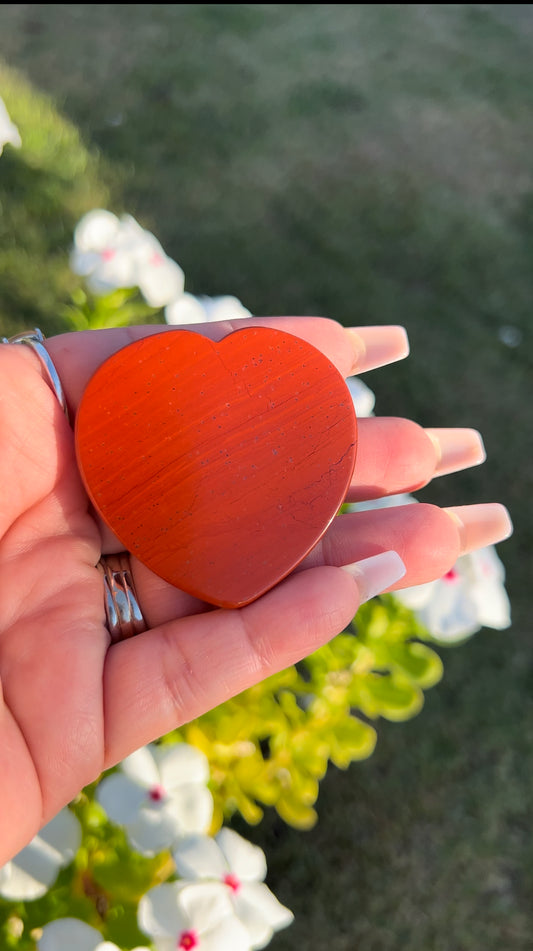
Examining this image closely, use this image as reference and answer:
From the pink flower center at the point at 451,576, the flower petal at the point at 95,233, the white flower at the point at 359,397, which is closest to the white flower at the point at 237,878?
the pink flower center at the point at 451,576

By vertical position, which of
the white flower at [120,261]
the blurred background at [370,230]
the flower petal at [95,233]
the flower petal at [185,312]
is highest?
the flower petal at [95,233]

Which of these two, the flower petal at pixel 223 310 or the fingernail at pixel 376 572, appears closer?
the fingernail at pixel 376 572

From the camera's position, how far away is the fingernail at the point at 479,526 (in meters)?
1.46

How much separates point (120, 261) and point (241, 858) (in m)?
1.17

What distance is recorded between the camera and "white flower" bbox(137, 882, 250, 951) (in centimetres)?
107

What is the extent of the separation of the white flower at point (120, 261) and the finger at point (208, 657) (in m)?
0.79

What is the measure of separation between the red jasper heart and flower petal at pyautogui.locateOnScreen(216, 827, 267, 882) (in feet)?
1.22

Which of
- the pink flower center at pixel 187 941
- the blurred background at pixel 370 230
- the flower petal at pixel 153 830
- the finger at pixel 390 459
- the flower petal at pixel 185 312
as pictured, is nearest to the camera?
the pink flower center at pixel 187 941

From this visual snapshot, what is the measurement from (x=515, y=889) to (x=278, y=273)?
2.04m

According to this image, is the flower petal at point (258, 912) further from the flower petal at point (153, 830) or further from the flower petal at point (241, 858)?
the flower petal at point (153, 830)

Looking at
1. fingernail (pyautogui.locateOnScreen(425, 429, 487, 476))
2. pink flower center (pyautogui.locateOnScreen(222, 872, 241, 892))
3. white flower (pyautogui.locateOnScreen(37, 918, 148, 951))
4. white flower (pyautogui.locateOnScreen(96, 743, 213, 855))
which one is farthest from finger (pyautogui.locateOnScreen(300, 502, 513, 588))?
white flower (pyautogui.locateOnScreen(37, 918, 148, 951))

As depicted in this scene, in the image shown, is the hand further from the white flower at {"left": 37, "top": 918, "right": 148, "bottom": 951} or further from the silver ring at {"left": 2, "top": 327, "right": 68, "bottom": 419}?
the white flower at {"left": 37, "top": 918, "right": 148, "bottom": 951}

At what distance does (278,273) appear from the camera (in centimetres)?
279

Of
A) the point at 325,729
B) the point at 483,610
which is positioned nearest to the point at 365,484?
the point at 483,610
